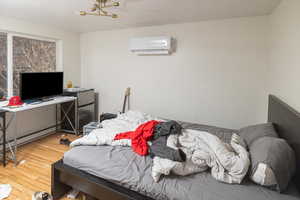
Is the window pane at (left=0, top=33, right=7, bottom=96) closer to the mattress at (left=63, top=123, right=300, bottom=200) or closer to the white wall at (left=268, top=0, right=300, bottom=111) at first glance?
the mattress at (left=63, top=123, right=300, bottom=200)

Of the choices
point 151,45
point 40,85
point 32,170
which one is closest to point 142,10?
point 151,45

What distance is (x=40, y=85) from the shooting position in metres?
3.29

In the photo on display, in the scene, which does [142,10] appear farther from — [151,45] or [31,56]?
[31,56]

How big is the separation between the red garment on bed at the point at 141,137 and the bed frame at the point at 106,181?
0.43 m

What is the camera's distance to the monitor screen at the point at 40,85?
3000mm

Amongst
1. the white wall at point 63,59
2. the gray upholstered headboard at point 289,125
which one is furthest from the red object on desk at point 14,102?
the gray upholstered headboard at point 289,125

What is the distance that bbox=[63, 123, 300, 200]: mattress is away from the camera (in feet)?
4.49

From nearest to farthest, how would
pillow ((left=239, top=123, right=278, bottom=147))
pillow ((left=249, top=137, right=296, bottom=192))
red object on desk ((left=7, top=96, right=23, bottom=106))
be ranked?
pillow ((left=249, top=137, right=296, bottom=192)) < pillow ((left=239, top=123, right=278, bottom=147)) < red object on desk ((left=7, top=96, right=23, bottom=106))

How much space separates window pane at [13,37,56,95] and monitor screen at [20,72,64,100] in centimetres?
46

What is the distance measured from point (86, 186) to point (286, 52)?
2523mm

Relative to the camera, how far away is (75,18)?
3.18 metres

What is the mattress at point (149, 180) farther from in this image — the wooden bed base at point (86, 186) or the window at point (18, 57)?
the window at point (18, 57)

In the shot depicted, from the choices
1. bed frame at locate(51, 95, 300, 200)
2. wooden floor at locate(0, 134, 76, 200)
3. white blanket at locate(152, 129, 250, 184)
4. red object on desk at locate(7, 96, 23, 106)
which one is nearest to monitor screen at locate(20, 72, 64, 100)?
red object on desk at locate(7, 96, 23, 106)

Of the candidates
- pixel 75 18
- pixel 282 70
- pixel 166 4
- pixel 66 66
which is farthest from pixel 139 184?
pixel 66 66
